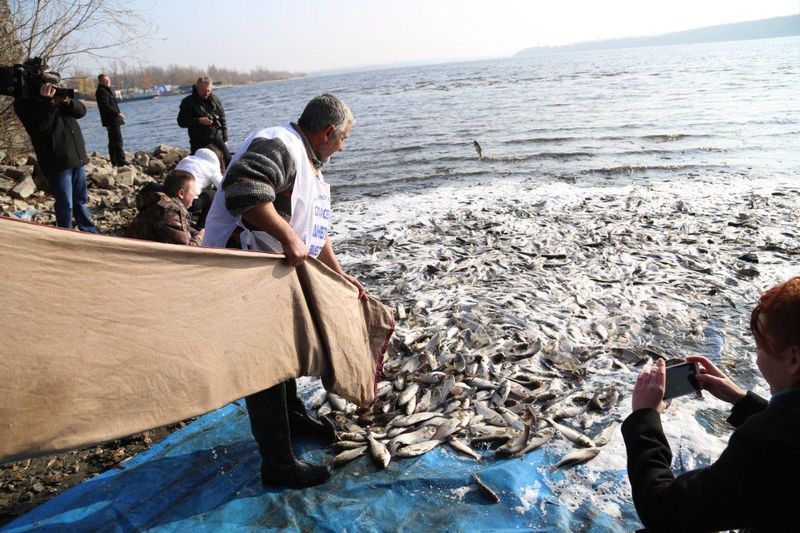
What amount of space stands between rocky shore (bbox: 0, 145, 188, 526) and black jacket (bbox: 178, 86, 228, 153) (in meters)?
2.17

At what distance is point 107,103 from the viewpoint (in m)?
15.7

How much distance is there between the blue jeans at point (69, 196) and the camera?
8308 mm

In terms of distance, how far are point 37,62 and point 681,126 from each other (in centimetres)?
2053

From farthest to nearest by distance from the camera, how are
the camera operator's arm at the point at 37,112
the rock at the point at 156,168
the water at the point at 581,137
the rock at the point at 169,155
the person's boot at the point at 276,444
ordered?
the rock at the point at 169,155 → the rock at the point at 156,168 → the water at the point at 581,137 → the camera operator's arm at the point at 37,112 → the person's boot at the point at 276,444

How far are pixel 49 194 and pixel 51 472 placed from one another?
1045 centimetres

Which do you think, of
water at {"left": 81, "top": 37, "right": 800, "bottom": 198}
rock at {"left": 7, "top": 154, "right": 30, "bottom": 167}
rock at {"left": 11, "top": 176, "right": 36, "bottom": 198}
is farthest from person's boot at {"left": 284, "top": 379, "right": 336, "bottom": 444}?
rock at {"left": 7, "top": 154, "right": 30, "bottom": 167}

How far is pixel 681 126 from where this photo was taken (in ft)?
68.2

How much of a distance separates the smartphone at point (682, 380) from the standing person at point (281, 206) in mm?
2010

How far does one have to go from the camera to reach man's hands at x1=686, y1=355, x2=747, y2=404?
2227mm

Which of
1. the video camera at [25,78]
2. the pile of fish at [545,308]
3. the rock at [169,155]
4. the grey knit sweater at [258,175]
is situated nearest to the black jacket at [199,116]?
the video camera at [25,78]

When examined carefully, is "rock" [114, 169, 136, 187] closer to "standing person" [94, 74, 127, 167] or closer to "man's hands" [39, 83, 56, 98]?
"standing person" [94, 74, 127, 167]

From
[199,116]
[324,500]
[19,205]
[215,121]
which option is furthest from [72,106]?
[324,500]

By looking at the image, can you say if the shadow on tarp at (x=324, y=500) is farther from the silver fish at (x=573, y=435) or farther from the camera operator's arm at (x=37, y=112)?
the camera operator's arm at (x=37, y=112)

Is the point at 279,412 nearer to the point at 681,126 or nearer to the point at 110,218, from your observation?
the point at 110,218
